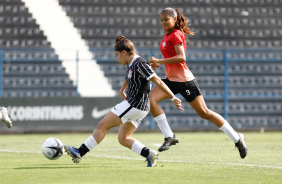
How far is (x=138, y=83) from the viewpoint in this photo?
6.39 m

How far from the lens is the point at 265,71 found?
19.3 m

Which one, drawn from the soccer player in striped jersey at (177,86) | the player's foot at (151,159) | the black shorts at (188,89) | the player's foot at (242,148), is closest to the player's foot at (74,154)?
the player's foot at (151,159)

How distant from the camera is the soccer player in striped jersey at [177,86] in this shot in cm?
729

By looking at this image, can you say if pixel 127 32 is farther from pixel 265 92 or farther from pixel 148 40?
pixel 265 92

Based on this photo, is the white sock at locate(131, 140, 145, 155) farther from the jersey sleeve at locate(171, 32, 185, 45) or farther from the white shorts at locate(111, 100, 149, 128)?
the jersey sleeve at locate(171, 32, 185, 45)


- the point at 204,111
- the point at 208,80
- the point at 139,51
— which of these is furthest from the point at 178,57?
the point at 208,80

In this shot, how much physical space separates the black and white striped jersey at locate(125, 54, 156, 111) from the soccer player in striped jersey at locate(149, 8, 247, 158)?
2.41 feet

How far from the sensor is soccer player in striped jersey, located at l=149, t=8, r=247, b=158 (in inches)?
287

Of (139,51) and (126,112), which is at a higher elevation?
(126,112)

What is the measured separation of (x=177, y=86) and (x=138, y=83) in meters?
1.22

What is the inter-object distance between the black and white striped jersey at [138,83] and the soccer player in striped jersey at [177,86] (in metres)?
0.74

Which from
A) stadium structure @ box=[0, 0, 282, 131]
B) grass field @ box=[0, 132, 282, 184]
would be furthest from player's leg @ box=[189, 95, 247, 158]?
stadium structure @ box=[0, 0, 282, 131]

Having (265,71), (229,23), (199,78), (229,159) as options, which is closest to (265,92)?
(265,71)

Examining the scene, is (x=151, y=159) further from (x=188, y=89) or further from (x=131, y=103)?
(x=188, y=89)
